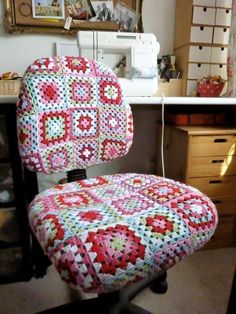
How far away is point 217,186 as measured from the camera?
1.26 metres

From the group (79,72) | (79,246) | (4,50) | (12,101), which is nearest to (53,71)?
(79,72)

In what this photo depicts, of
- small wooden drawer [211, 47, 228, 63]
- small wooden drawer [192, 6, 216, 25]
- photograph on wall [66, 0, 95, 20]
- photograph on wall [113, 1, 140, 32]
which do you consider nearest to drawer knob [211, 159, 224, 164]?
small wooden drawer [211, 47, 228, 63]

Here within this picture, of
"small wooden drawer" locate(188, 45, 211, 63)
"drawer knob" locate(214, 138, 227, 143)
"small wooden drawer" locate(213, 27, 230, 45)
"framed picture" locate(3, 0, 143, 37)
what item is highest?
"framed picture" locate(3, 0, 143, 37)

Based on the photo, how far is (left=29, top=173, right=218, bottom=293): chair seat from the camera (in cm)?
48

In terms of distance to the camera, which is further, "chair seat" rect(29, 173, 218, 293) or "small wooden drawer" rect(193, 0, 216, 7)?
"small wooden drawer" rect(193, 0, 216, 7)

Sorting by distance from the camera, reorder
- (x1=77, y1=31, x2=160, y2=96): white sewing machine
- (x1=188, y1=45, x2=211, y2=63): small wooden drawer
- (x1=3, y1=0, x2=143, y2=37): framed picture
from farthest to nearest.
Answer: (x1=188, y1=45, x2=211, y2=63): small wooden drawer < (x1=3, y1=0, x2=143, y2=37): framed picture < (x1=77, y1=31, x2=160, y2=96): white sewing machine

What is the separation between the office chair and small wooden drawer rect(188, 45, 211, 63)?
→ 2.56 feet

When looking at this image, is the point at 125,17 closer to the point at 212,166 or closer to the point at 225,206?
the point at 212,166

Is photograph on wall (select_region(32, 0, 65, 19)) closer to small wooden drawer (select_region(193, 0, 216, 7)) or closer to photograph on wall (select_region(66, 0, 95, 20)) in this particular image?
photograph on wall (select_region(66, 0, 95, 20))

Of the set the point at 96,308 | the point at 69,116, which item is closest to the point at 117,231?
the point at 69,116

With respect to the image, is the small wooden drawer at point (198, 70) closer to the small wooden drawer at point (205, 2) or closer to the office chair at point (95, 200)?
the small wooden drawer at point (205, 2)

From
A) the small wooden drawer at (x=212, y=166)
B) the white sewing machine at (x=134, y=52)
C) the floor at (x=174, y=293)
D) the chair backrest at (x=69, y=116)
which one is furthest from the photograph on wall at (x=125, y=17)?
the floor at (x=174, y=293)

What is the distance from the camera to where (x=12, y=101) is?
3.11 ft

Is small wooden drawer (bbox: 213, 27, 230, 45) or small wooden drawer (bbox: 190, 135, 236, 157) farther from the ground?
small wooden drawer (bbox: 213, 27, 230, 45)
